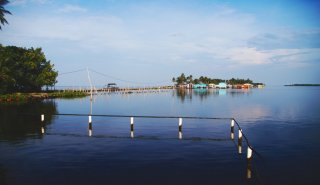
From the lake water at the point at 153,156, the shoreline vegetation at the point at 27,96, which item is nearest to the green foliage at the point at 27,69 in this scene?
the shoreline vegetation at the point at 27,96

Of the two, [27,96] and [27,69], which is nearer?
[27,96]

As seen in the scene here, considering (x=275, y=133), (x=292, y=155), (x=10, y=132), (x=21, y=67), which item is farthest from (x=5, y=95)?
(x=292, y=155)

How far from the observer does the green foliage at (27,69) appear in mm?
87350

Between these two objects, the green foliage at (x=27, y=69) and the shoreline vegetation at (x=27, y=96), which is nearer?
the shoreline vegetation at (x=27, y=96)

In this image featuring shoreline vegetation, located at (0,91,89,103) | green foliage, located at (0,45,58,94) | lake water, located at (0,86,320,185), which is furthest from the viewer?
green foliage, located at (0,45,58,94)

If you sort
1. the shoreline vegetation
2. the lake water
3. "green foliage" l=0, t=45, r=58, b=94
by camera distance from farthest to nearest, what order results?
1. "green foliage" l=0, t=45, r=58, b=94
2. the shoreline vegetation
3. the lake water

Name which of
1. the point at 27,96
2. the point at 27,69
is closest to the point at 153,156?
the point at 27,96

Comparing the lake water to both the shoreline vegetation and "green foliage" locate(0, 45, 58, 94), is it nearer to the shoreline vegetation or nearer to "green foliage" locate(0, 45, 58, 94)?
the shoreline vegetation

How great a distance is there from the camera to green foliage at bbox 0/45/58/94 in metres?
87.3

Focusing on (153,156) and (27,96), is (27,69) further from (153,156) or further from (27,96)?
(153,156)

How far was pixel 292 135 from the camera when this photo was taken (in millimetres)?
36594

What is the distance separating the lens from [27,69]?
94.7 m

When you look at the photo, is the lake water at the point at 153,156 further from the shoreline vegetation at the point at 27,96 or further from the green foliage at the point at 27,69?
the green foliage at the point at 27,69

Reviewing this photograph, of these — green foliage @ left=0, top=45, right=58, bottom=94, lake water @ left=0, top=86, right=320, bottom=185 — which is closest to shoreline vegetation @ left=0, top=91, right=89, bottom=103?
green foliage @ left=0, top=45, right=58, bottom=94
